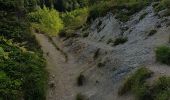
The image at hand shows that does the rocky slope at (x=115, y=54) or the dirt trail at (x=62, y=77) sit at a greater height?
the rocky slope at (x=115, y=54)

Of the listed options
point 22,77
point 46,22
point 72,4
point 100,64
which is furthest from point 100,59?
point 72,4

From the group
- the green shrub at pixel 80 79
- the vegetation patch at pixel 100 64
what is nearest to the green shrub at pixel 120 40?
the vegetation patch at pixel 100 64

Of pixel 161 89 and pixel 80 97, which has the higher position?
pixel 161 89

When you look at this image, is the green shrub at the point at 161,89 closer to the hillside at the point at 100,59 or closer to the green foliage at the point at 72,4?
the hillside at the point at 100,59

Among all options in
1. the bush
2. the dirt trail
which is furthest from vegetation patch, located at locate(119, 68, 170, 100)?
the dirt trail

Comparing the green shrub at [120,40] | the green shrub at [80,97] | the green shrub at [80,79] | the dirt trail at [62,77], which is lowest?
the dirt trail at [62,77]

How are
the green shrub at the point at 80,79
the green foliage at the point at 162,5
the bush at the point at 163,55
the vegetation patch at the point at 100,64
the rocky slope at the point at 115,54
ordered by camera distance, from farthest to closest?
1. the green foliage at the point at 162,5
2. the vegetation patch at the point at 100,64
3. the green shrub at the point at 80,79
4. the rocky slope at the point at 115,54
5. the bush at the point at 163,55

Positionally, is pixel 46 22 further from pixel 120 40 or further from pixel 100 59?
pixel 100 59
